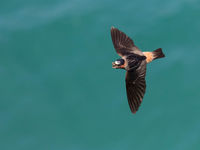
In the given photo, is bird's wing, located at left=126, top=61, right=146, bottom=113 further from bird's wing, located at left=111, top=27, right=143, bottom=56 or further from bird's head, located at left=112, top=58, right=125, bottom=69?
bird's wing, located at left=111, top=27, right=143, bottom=56

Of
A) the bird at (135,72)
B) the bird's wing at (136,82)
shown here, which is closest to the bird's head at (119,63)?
the bird at (135,72)

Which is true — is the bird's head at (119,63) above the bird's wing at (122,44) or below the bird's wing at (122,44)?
below

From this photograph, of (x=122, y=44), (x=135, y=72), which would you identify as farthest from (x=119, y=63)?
(x=122, y=44)

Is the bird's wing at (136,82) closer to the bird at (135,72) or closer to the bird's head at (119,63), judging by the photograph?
the bird at (135,72)

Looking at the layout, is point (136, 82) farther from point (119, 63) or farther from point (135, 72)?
point (119, 63)

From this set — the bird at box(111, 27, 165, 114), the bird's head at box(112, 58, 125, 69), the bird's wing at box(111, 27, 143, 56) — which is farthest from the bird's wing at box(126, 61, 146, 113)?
the bird's wing at box(111, 27, 143, 56)

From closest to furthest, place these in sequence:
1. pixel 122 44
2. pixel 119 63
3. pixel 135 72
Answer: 1. pixel 119 63
2. pixel 135 72
3. pixel 122 44

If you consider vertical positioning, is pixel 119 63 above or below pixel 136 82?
above

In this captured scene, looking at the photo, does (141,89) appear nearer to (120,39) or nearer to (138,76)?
(138,76)
